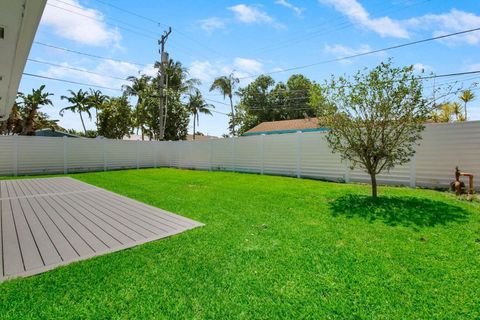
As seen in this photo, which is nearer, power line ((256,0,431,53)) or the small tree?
the small tree

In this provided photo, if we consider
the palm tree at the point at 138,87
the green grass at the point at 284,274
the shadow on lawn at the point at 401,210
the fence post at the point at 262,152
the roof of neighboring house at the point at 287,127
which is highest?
the palm tree at the point at 138,87

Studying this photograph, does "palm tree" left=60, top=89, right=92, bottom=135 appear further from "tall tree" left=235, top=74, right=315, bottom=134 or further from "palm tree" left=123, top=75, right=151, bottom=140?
"tall tree" left=235, top=74, right=315, bottom=134

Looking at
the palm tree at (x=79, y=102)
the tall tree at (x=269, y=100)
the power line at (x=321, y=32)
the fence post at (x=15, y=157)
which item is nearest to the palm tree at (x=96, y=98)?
the palm tree at (x=79, y=102)

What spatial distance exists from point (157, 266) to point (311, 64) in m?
16.4

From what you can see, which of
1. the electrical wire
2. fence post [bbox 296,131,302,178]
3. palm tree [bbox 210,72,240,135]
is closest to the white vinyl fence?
fence post [bbox 296,131,302,178]

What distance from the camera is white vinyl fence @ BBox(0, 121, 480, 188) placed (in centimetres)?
690

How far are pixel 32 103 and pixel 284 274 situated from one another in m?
32.5

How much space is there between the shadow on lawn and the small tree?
57 centimetres

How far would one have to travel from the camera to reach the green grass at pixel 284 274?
215 centimetres

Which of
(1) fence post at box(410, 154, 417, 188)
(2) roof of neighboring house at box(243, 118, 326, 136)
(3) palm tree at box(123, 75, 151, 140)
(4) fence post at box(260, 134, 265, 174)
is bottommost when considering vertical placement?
(1) fence post at box(410, 154, 417, 188)

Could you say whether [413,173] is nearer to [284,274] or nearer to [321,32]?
[284,274]

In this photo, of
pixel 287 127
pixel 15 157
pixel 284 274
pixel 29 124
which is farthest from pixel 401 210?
pixel 29 124

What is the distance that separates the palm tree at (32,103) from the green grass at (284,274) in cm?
2865

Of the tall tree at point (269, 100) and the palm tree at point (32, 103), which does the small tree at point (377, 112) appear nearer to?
the tall tree at point (269, 100)
